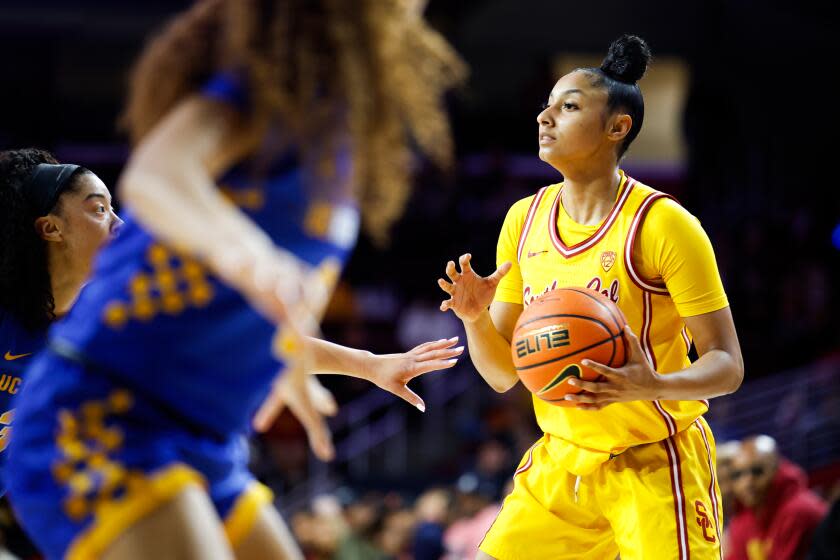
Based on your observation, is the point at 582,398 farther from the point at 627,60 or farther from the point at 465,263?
the point at 627,60

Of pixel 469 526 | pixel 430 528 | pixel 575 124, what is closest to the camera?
pixel 575 124

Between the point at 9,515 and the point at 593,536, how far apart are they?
369cm

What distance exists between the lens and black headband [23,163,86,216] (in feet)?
A: 10.5

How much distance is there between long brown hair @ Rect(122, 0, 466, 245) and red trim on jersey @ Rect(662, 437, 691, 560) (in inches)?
69.7

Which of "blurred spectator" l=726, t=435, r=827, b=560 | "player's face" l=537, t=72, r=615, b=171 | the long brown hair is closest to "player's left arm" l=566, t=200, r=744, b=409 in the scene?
"player's face" l=537, t=72, r=615, b=171

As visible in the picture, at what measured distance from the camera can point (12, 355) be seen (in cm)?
332

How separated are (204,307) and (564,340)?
1.58m

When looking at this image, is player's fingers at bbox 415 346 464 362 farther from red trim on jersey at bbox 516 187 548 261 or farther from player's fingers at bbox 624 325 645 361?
red trim on jersey at bbox 516 187 548 261

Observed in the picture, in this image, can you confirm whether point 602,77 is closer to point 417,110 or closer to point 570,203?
point 570,203

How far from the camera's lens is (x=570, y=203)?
161 inches

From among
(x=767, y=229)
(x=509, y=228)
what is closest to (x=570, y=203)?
(x=509, y=228)

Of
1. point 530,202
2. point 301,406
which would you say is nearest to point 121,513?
point 301,406

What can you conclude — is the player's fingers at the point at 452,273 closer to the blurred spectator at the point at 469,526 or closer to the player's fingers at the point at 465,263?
the player's fingers at the point at 465,263

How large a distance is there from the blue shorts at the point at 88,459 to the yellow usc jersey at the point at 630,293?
5.93 ft
